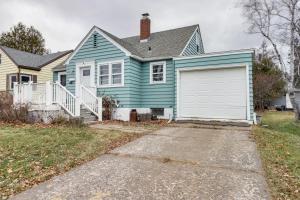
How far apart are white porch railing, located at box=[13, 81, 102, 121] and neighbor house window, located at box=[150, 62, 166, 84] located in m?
3.45

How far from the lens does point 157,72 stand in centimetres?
1370

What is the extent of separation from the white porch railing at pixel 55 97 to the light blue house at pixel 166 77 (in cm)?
67

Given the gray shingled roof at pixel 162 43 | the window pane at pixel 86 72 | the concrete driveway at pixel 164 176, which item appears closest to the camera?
the concrete driveway at pixel 164 176

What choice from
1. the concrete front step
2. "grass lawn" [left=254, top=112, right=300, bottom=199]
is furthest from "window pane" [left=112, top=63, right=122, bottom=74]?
"grass lawn" [left=254, top=112, right=300, bottom=199]

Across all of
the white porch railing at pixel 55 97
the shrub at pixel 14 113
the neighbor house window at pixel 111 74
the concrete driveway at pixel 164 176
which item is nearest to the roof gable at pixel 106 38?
the neighbor house window at pixel 111 74

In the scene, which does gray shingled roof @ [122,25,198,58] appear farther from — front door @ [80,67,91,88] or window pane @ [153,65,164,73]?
front door @ [80,67,91,88]

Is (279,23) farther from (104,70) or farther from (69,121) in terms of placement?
(69,121)

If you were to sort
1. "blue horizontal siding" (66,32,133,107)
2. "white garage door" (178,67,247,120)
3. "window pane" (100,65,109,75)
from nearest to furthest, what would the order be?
"white garage door" (178,67,247,120), "blue horizontal siding" (66,32,133,107), "window pane" (100,65,109,75)

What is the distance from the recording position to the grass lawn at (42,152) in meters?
4.12

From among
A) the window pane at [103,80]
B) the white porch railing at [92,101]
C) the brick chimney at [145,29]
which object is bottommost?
the white porch railing at [92,101]

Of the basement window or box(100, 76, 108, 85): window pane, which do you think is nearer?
the basement window

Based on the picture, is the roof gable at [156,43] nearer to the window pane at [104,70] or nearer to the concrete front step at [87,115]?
the window pane at [104,70]

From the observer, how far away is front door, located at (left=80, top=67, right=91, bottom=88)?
14.3 meters

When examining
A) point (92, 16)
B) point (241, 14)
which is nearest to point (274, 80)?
point (241, 14)
